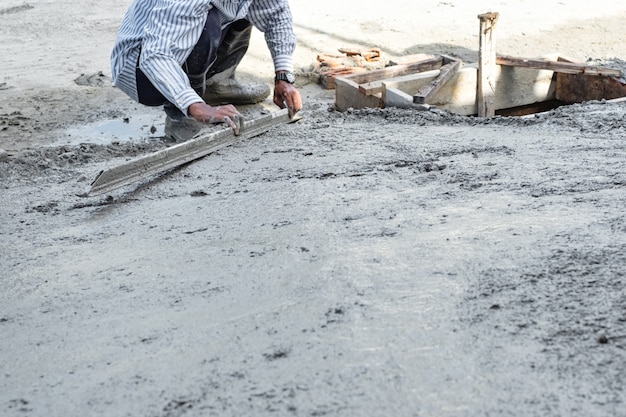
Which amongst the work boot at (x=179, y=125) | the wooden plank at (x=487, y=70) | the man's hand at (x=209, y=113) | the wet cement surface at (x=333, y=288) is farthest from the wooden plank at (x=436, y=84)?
the man's hand at (x=209, y=113)

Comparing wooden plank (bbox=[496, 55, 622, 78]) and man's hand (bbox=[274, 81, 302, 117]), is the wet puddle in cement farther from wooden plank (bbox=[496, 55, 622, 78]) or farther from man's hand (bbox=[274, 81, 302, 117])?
wooden plank (bbox=[496, 55, 622, 78])

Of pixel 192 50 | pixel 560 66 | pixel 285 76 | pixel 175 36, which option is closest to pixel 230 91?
pixel 285 76

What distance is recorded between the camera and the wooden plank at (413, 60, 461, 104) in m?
4.40

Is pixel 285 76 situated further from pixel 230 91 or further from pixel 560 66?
pixel 560 66

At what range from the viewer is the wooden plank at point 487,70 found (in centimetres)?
464

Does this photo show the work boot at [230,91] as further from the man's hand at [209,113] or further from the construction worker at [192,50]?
the man's hand at [209,113]

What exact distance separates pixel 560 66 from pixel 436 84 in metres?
0.93

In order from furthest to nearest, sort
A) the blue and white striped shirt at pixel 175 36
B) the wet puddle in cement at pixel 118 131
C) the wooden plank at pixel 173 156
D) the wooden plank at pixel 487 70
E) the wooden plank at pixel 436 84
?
the wooden plank at pixel 487 70 → the wet puddle in cement at pixel 118 131 → the wooden plank at pixel 436 84 → the blue and white striped shirt at pixel 175 36 → the wooden plank at pixel 173 156

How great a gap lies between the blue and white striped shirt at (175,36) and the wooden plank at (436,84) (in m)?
0.83

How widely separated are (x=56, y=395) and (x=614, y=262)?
143 centimetres

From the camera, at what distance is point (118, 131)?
467cm

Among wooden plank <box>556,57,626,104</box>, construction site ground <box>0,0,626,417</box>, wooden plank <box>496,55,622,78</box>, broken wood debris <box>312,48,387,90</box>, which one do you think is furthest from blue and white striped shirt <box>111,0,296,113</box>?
wooden plank <box>556,57,626,104</box>

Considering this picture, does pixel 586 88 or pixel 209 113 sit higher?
pixel 209 113

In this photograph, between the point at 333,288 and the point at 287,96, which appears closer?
the point at 333,288
